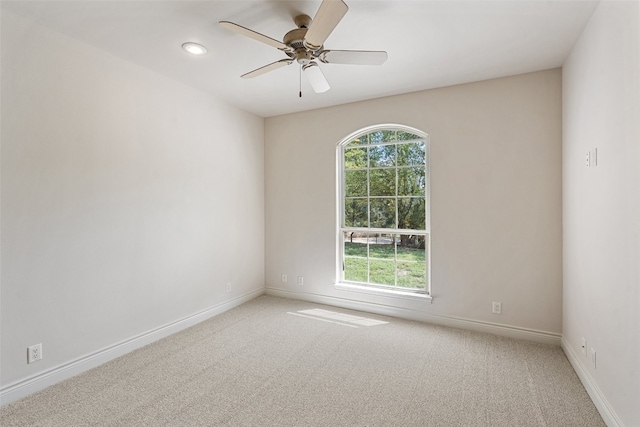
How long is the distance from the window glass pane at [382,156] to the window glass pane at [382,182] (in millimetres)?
84

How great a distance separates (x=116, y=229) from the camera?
259 cm

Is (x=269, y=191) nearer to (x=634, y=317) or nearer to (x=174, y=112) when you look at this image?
(x=174, y=112)

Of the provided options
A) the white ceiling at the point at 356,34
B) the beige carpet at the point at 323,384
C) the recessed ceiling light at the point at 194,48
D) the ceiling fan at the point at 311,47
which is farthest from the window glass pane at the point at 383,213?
the recessed ceiling light at the point at 194,48

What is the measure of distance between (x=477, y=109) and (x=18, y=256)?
13.1ft

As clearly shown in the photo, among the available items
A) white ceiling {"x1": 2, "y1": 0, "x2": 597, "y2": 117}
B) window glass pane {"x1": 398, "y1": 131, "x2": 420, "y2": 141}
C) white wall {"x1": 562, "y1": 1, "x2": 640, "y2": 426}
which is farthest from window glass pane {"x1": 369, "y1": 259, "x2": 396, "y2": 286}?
white ceiling {"x1": 2, "y1": 0, "x2": 597, "y2": 117}

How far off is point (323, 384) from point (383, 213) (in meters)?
2.08

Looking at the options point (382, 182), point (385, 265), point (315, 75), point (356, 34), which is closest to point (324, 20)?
point (315, 75)

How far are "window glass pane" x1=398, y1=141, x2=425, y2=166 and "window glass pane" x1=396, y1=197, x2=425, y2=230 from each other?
0.42 metres

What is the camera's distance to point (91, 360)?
2404 mm

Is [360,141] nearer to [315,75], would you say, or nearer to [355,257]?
[355,257]

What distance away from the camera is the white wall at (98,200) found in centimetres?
202

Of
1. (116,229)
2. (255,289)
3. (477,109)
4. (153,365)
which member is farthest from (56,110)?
(477,109)

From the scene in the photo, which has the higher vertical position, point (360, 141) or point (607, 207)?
point (360, 141)

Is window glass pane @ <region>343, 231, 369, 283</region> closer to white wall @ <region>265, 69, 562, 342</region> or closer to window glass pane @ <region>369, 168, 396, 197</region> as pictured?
white wall @ <region>265, 69, 562, 342</region>
